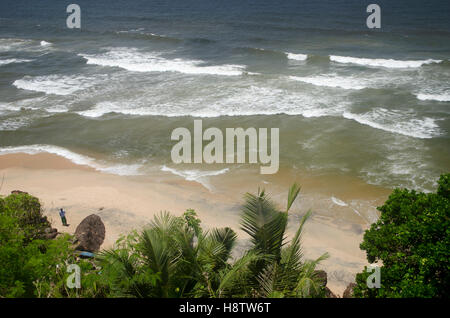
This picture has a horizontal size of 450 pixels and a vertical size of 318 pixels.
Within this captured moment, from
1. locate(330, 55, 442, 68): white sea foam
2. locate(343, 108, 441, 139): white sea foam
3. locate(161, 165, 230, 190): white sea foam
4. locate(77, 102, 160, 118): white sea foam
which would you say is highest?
locate(330, 55, 442, 68): white sea foam

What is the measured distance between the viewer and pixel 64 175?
862 inches

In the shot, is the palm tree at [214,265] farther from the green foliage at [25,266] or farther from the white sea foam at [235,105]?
the white sea foam at [235,105]

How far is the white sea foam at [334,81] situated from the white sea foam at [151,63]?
266 inches

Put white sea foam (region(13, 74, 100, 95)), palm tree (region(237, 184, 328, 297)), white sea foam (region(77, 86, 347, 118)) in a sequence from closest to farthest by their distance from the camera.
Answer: palm tree (region(237, 184, 328, 297)) < white sea foam (region(77, 86, 347, 118)) < white sea foam (region(13, 74, 100, 95))

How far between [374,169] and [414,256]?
493 inches

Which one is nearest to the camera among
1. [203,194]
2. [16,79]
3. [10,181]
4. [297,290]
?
[297,290]

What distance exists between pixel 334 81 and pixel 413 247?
25912 millimetres

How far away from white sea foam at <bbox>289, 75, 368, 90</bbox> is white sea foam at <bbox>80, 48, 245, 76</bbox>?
675 cm

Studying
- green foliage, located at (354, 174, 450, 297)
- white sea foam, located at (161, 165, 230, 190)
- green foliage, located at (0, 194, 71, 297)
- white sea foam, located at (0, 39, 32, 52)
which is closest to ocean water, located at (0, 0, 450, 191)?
white sea foam, located at (161, 165, 230, 190)

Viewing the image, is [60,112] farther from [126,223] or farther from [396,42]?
[396,42]

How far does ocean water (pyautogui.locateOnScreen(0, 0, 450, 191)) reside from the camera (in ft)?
74.7

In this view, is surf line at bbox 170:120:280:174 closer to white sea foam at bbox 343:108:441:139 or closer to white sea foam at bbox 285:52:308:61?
white sea foam at bbox 343:108:441:139
